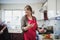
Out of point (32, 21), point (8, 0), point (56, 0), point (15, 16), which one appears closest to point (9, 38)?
point (15, 16)

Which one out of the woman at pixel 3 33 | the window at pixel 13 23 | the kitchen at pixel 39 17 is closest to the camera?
the kitchen at pixel 39 17

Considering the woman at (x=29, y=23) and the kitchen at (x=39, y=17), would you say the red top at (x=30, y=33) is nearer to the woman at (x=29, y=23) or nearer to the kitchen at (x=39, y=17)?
the woman at (x=29, y=23)

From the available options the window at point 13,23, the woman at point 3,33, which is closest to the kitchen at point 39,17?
the window at point 13,23

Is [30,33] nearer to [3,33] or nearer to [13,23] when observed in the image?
[3,33]

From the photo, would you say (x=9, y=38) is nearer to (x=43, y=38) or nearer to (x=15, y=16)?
(x=15, y=16)

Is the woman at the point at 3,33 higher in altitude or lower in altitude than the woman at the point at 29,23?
lower

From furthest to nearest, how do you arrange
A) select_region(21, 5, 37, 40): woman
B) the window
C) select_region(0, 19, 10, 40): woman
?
the window → select_region(0, 19, 10, 40): woman → select_region(21, 5, 37, 40): woman

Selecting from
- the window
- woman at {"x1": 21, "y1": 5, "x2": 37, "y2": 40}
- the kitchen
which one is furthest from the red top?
the window

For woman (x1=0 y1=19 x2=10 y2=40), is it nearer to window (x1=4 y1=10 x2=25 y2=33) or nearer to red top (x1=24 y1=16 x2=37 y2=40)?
window (x1=4 y1=10 x2=25 y2=33)

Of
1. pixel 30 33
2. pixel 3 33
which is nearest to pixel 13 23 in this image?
pixel 3 33

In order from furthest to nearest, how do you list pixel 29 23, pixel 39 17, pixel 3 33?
pixel 39 17
pixel 3 33
pixel 29 23

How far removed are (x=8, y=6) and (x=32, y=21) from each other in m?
4.49

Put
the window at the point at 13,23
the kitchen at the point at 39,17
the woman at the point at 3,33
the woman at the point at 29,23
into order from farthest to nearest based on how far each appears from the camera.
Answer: the window at the point at 13,23 < the woman at the point at 3,33 < the kitchen at the point at 39,17 < the woman at the point at 29,23

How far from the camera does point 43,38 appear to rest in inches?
84.6
